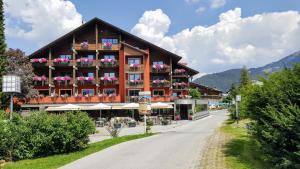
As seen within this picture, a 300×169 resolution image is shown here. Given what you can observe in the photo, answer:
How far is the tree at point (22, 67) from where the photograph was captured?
42812 mm

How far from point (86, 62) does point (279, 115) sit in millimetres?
42305

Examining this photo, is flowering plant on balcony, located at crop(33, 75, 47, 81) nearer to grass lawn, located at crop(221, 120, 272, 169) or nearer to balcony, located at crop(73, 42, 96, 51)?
balcony, located at crop(73, 42, 96, 51)

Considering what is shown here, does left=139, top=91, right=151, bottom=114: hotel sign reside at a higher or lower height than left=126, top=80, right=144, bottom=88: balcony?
lower

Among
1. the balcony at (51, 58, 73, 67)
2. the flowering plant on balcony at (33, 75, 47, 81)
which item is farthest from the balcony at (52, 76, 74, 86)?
the balcony at (51, 58, 73, 67)

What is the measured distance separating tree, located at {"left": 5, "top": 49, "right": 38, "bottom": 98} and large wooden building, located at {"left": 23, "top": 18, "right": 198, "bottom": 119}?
151 inches

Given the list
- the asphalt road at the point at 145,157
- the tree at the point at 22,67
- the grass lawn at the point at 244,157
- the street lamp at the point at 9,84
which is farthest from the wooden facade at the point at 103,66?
the grass lawn at the point at 244,157

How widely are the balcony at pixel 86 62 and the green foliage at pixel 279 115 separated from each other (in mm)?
39253

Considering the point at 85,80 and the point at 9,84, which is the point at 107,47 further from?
the point at 9,84

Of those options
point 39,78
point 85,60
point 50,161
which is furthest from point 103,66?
point 50,161

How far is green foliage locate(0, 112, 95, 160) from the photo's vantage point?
16875 mm

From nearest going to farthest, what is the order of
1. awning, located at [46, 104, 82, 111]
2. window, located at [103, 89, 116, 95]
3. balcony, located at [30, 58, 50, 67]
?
1. awning, located at [46, 104, 82, 111]
2. balcony, located at [30, 58, 50, 67]
3. window, located at [103, 89, 116, 95]

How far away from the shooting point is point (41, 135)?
17.4 metres

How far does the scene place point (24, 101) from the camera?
46531 mm

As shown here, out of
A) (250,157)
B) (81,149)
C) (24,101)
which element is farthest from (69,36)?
(250,157)
